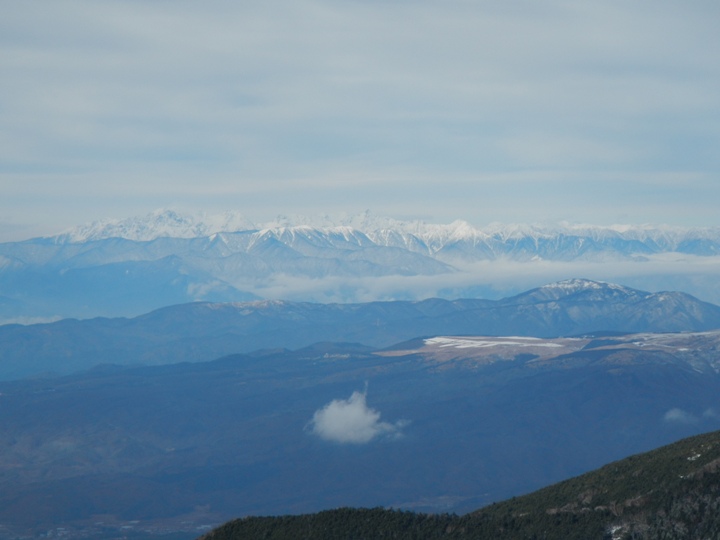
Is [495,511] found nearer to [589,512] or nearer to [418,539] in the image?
[589,512]

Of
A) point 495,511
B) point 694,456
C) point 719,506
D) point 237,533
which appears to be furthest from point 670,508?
point 237,533

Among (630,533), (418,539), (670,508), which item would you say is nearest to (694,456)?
(670,508)

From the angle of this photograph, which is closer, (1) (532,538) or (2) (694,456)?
(1) (532,538)

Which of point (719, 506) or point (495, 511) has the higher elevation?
point (719, 506)

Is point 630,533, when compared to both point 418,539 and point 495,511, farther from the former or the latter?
point 495,511

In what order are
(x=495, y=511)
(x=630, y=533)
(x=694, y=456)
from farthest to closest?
(x=495, y=511), (x=694, y=456), (x=630, y=533)

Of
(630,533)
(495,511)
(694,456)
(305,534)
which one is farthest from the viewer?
(495,511)
